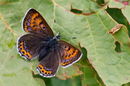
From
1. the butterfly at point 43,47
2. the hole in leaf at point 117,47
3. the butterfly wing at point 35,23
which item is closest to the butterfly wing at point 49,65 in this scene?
the butterfly at point 43,47

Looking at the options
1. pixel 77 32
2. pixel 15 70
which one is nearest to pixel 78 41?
pixel 77 32

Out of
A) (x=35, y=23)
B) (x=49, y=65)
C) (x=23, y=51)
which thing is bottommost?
(x=49, y=65)

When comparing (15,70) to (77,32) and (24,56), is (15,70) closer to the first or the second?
(24,56)

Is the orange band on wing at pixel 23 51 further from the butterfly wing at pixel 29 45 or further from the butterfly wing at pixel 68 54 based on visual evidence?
the butterfly wing at pixel 68 54

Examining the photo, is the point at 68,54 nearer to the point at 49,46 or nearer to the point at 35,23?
the point at 49,46

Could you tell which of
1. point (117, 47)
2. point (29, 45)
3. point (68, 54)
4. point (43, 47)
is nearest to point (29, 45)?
point (29, 45)

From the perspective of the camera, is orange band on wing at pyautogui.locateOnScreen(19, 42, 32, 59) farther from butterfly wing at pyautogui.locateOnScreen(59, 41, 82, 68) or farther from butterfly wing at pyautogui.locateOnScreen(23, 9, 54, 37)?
butterfly wing at pyautogui.locateOnScreen(59, 41, 82, 68)
